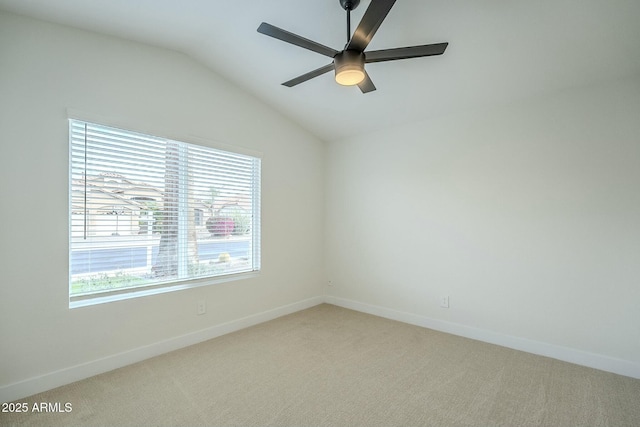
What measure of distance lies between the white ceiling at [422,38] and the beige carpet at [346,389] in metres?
2.37

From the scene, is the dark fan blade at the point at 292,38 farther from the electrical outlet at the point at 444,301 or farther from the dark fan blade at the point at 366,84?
the electrical outlet at the point at 444,301

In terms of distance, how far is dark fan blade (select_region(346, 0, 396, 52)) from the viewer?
1.43m

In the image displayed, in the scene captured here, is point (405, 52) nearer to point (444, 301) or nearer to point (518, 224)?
point (518, 224)

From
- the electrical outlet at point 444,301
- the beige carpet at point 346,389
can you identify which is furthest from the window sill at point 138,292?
the electrical outlet at point 444,301

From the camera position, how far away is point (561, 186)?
2.58 metres

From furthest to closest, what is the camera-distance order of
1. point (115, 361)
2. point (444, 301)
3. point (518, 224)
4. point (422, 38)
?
1. point (444, 301)
2. point (518, 224)
3. point (115, 361)
4. point (422, 38)

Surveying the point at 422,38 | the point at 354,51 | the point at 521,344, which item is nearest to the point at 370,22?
the point at 354,51

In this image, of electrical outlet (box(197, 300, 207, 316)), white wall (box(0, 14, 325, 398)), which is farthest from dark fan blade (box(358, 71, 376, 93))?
electrical outlet (box(197, 300, 207, 316))

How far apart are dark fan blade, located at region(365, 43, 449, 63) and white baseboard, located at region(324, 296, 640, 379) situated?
2.59m

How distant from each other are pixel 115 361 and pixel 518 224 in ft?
11.9

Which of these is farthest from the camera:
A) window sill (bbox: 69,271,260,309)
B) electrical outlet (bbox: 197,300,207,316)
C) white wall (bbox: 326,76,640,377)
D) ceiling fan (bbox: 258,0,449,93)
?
electrical outlet (bbox: 197,300,207,316)

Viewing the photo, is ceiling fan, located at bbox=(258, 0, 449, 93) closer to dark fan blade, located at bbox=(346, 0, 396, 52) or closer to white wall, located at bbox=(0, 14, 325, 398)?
dark fan blade, located at bbox=(346, 0, 396, 52)

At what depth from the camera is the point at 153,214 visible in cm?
265

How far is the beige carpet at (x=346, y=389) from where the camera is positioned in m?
1.79
